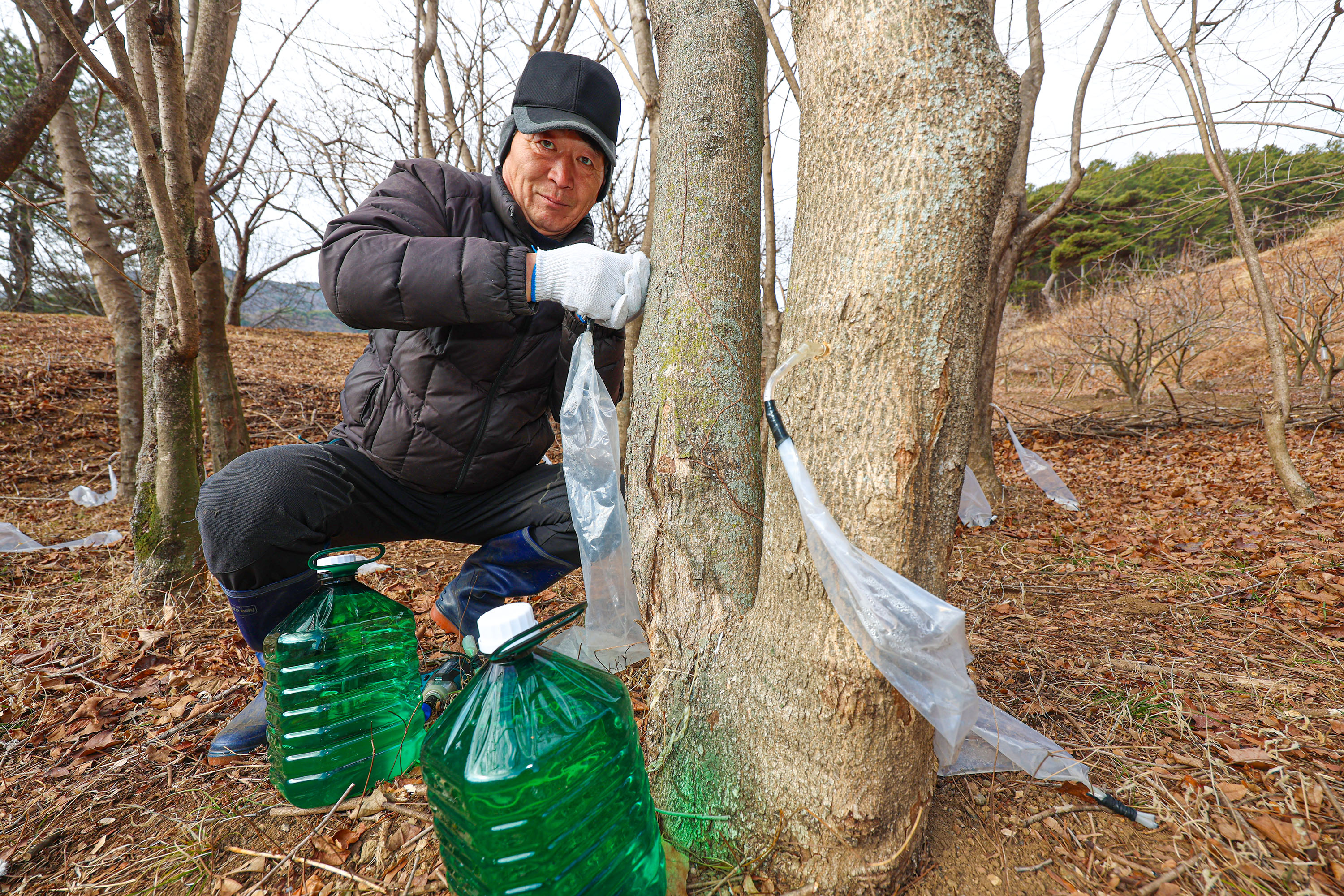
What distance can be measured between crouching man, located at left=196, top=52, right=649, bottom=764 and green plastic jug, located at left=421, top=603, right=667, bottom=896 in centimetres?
87

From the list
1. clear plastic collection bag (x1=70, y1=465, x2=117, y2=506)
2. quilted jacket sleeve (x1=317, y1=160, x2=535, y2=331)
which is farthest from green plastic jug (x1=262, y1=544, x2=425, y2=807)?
clear plastic collection bag (x1=70, y1=465, x2=117, y2=506)

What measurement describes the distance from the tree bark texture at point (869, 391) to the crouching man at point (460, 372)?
0.71 meters

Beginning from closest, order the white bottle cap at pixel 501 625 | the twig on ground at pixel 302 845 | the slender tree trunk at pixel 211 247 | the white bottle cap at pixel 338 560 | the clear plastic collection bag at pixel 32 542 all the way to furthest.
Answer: the white bottle cap at pixel 501 625 < the twig on ground at pixel 302 845 < the white bottle cap at pixel 338 560 < the slender tree trunk at pixel 211 247 < the clear plastic collection bag at pixel 32 542

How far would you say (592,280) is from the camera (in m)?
1.62

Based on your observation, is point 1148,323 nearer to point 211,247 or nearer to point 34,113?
point 211,247

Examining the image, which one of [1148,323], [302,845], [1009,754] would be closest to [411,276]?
[302,845]

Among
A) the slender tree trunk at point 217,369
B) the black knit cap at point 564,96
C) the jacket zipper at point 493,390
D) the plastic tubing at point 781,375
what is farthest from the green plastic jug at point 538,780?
the slender tree trunk at point 217,369

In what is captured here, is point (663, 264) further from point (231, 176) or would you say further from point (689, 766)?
point (231, 176)

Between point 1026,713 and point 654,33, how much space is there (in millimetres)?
2326

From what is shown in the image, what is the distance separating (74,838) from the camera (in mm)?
1473

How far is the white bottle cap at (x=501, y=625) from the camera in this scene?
41.0 inches

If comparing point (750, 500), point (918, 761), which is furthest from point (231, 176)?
point (918, 761)

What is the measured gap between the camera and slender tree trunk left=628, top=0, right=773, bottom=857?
144cm

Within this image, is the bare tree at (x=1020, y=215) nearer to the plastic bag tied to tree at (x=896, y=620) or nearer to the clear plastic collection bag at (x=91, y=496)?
the plastic bag tied to tree at (x=896, y=620)
